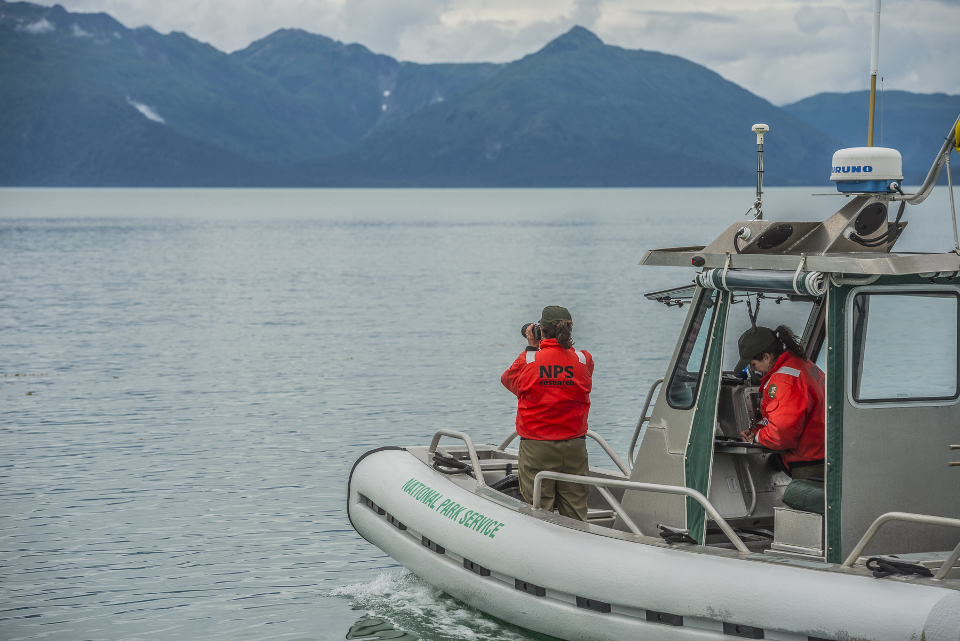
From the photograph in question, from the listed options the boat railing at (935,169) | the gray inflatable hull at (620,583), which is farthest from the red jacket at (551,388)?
the boat railing at (935,169)

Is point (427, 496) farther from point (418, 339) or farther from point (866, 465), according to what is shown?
point (418, 339)

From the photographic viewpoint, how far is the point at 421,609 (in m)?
9.13

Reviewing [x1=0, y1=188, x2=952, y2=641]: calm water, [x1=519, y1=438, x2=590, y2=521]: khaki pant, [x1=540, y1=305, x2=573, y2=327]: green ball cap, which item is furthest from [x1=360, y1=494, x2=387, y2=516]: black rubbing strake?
[x1=540, y1=305, x2=573, y2=327]: green ball cap

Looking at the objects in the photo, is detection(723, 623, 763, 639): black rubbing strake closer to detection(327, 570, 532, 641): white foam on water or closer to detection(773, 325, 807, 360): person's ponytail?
detection(773, 325, 807, 360): person's ponytail

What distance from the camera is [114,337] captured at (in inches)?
1065

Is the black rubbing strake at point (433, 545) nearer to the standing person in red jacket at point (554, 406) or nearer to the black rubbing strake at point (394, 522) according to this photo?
the black rubbing strake at point (394, 522)

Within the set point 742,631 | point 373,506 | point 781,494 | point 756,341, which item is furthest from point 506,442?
point 742,631

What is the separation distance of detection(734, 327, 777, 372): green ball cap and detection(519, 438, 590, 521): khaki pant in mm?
1262

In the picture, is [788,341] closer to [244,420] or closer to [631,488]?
[631,488]

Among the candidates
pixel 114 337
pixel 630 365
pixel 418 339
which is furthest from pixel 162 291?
→ pixel 630 365

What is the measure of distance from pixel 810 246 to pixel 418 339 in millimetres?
19924

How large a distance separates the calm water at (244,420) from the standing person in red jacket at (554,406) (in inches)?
45.1

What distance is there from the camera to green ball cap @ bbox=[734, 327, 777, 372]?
23.9ft

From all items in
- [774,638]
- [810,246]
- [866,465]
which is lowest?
[774,638]
